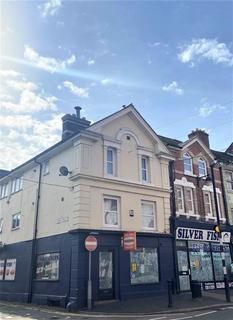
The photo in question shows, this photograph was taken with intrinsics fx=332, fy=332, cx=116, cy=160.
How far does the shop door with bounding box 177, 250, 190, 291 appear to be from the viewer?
20.5 meters

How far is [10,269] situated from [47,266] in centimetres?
541

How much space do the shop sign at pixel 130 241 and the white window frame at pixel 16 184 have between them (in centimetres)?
992

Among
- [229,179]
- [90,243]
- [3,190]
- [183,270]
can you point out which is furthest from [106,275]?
[229,179]

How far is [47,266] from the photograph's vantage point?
1861cm

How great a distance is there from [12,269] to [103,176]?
973cm

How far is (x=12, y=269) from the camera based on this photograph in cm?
2230

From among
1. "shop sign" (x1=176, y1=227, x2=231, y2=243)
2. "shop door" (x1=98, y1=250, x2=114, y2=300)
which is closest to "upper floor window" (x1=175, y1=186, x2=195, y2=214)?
"shop sign" (x1=176, y1=227, x2=231, y2=243)

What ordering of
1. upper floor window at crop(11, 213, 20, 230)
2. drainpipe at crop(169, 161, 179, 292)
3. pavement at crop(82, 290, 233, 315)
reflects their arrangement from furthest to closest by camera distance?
upper floor window at crop(11, 213, 20, 230) < drainpipe at crop(169, 161, 179, 292) < pavement at crop(82, 290, 233, 315)

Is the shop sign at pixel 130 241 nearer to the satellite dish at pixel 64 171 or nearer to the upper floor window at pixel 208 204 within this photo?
the satellite dish at pixel 64 171

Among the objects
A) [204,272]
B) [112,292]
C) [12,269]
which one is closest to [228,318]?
[112,292]

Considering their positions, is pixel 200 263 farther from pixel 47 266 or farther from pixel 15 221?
pixel 15 221

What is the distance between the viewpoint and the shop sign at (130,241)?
1716 centimetres

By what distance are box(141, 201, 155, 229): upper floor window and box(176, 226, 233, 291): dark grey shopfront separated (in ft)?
7.82

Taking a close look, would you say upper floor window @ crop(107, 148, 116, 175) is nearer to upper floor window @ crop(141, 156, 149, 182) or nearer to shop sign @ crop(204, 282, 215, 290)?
upper floor window @ crop(141, 156, 149, 182)
